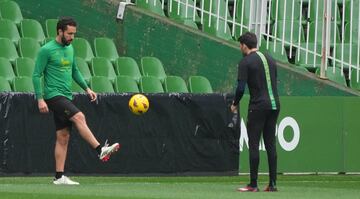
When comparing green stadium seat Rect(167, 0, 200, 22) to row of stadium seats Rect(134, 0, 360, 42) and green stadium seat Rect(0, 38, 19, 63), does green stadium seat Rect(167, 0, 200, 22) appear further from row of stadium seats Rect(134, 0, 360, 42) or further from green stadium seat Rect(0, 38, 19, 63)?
green stadium seat Rect(0, 38, 19, 63)

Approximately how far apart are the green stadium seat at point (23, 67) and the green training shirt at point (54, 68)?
12.7 ft

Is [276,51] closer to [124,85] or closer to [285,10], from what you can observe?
[285,10]

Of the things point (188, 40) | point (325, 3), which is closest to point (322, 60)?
point (325, 3)

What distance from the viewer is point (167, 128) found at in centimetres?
1875

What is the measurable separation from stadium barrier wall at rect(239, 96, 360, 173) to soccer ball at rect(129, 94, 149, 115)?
6.73 feet

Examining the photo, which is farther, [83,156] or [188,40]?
[188,40]

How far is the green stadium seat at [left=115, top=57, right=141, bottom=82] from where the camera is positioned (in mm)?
20734

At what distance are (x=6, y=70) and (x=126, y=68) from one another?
7.90 ft

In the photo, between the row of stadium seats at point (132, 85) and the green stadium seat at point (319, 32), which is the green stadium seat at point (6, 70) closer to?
the row of stadium seats at point (132, 85)

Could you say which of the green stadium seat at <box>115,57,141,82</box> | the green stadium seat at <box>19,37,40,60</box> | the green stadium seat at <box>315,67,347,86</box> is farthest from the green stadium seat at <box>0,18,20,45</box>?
the green stadium seat at <box>315,67,347,86</box>

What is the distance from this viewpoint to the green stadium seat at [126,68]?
2073 cm

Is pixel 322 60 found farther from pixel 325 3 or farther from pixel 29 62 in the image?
pixel 29 62

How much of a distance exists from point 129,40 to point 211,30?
1.53 m

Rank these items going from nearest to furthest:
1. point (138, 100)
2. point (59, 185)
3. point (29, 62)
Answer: point (59, 185) < point (138, 100) < point (29, 62)
